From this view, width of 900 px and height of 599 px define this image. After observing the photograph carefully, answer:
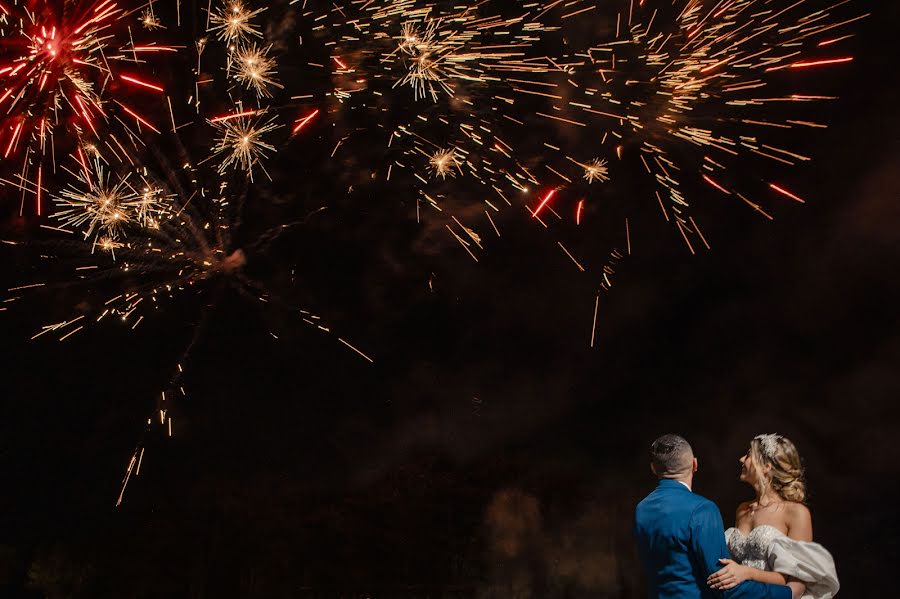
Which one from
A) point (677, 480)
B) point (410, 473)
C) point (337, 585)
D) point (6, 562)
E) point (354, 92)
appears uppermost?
point (410, 473)

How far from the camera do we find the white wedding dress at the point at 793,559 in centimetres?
323

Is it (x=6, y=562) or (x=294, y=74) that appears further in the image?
(x=6, y=562)

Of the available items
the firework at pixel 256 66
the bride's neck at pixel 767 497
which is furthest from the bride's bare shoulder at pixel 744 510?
the firework at pixel 256 66

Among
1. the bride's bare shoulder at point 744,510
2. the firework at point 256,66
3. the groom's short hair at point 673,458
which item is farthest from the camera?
the firework at point 256,66

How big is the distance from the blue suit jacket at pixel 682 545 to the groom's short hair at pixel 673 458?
0.14ft

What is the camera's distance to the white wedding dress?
3232 mm

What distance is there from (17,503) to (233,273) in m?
4.10

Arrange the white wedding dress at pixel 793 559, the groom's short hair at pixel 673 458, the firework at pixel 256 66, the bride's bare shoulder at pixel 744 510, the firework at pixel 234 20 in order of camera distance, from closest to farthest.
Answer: the groom's short hair at pixel 673 458 → the white wedding dress at pixel 793 559 → the bride's bare shoulder at pixel 744 510 → the firework at pixel 234 20 → the firework at pixel 256 66

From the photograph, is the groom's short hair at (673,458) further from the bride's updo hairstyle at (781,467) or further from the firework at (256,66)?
the firework at (256,66)

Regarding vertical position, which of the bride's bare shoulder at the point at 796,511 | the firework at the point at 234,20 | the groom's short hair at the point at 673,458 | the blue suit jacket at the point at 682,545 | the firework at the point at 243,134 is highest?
the firework at the point at 234,20

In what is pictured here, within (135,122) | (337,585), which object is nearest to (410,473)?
(337,585)

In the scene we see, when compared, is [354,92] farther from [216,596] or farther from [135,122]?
[216,596]

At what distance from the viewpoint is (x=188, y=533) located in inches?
444

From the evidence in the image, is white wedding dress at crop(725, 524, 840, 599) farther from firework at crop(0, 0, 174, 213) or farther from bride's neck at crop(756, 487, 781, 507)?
firework at crop(0, 0, 174, 213)
